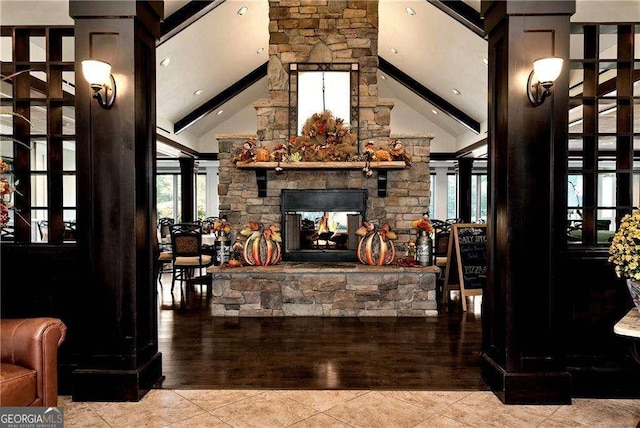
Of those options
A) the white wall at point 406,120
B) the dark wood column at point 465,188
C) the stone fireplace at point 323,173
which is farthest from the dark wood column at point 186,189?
the dark wood column at point 465,188

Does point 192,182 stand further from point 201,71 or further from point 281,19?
point 281,19

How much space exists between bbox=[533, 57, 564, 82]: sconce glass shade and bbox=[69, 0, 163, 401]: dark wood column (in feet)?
8.72

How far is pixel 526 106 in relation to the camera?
113 inches

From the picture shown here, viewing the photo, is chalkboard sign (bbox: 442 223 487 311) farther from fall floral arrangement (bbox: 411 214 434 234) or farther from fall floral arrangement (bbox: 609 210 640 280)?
fall floral arrangement (bbox: 609 210 640 280)

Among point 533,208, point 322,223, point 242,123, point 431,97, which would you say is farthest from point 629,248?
point 242,123

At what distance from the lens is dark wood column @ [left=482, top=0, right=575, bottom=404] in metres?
2.86

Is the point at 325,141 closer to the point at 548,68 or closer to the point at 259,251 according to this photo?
the point at 259,251

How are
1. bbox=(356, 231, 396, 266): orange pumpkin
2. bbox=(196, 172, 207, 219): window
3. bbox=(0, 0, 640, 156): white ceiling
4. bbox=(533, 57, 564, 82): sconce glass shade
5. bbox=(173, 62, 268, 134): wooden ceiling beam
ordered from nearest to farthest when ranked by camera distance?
bbox=(533, 57, 564, 82): sconce glass shade, bbox=(0, 0, 640, 156): white ceiling, bbox=(356, 231, 396, 266): orange pumpkin, bbox=(173, 62, 268, 134): wooden ceiling beam, bbox=(196, 172, 207, 219): window

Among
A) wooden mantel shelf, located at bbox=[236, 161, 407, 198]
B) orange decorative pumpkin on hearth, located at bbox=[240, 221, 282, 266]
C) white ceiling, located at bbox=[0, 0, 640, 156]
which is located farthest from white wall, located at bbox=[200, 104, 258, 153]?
orange decorative pumpkin on hearth, located at bbox=[240, 221, 282, 266]

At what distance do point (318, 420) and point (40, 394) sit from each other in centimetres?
153

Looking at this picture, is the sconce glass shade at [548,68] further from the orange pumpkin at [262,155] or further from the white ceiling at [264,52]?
the orange pumpkin at [262,155]

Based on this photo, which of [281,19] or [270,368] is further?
[281,19]

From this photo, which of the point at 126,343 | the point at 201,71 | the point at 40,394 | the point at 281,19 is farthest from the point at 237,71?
the point at 40,394

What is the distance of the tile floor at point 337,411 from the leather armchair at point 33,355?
49cm
